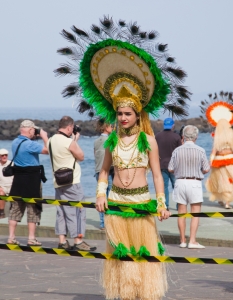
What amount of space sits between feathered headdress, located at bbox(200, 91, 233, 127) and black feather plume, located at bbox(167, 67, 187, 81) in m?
8.30

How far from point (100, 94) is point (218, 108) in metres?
8.77

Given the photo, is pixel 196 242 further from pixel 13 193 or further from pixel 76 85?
pixel 76 85

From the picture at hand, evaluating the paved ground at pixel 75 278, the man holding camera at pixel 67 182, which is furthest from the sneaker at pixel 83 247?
the paved ground at pixel 75 278

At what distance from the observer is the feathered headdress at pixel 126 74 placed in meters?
6.61

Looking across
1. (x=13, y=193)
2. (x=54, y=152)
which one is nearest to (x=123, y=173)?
(x=54, y=152)

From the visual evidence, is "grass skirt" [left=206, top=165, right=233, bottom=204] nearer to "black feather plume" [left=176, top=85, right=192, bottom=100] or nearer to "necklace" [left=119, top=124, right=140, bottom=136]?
"black feather plume" [left=176, top=85, right=192, bottom=100]

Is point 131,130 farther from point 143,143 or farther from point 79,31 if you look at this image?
point 79,31

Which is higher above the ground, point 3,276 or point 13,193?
point 13,193

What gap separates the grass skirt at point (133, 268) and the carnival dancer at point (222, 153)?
8.53 m

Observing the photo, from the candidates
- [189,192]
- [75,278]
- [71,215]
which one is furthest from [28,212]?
[75,278]

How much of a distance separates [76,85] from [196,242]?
4826 millimetres

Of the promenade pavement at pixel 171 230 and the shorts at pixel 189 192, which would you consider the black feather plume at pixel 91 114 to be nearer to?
the shorts at pixel 189 192

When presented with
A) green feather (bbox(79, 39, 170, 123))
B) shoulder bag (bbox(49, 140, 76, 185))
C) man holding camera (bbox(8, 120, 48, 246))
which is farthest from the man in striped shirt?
green feather (bbox(79, 39, 170, 123))

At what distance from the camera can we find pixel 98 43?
6809mm
